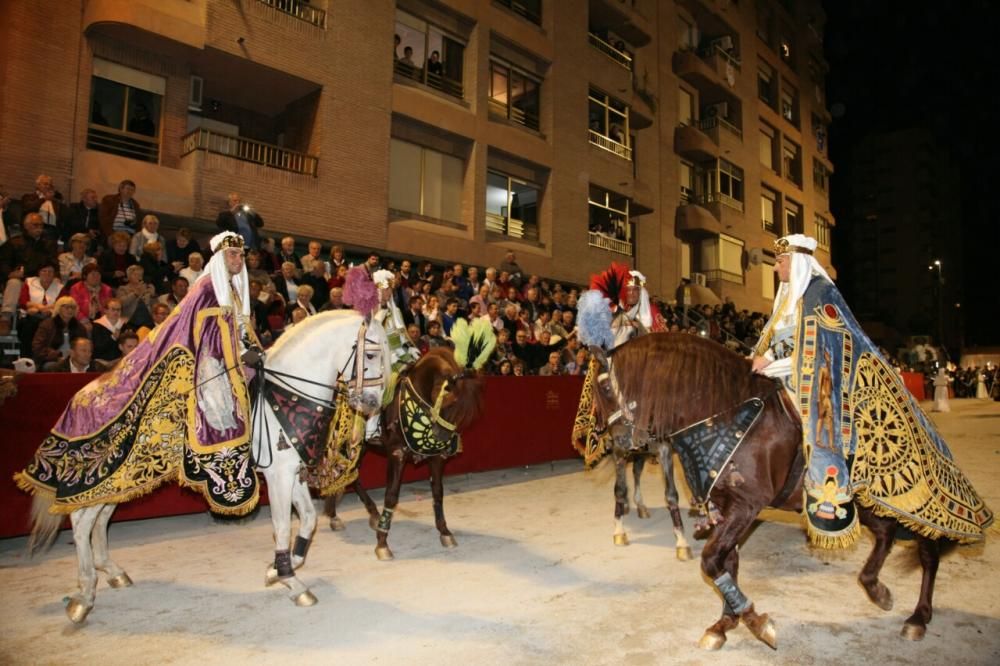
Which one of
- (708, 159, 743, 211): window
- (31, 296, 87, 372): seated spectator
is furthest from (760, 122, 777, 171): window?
(31, 296, 87, 372): seated spectator

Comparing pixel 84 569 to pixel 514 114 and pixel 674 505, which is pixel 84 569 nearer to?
pixel 674 505

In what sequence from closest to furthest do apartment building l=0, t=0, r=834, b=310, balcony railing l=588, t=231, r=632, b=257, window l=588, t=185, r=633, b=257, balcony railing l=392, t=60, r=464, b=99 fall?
apartment building l=0, t=0, r=834, b=310 → balcony railing l=392, t=60, r=464, b=99 → balcony railing l=588, t=231, r=632, b=257 → window l=588, t=185, r=633, b=257

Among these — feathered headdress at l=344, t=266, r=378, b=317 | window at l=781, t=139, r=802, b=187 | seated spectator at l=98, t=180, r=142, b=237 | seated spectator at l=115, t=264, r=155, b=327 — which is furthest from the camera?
window at l=781, t=139, r=802, b=187

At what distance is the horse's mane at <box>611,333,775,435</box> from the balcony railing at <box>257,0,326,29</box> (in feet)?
43.4

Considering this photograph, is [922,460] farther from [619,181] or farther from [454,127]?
[619,181]

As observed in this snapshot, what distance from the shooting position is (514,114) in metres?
19.7

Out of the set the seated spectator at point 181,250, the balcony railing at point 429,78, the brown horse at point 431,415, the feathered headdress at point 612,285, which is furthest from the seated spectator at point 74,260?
the balcony railing at point 429,78

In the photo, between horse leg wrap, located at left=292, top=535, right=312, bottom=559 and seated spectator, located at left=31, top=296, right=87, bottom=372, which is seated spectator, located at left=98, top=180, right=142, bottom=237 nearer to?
seated spectator, located at left=31, top=296, right=87, bottom=372

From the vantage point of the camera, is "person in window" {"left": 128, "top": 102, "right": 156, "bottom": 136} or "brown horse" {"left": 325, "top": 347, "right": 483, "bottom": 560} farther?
"person in window" {"left": 128, "top": 102, "right": 156, "bottom": 136}

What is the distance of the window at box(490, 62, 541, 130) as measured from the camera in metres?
19.1

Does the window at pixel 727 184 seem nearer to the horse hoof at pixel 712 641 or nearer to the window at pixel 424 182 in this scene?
the window at pixel 424 182

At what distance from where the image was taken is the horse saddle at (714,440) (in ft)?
12.6

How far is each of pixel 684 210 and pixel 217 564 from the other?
987 inches

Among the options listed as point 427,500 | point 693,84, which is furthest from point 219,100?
point 693,84
